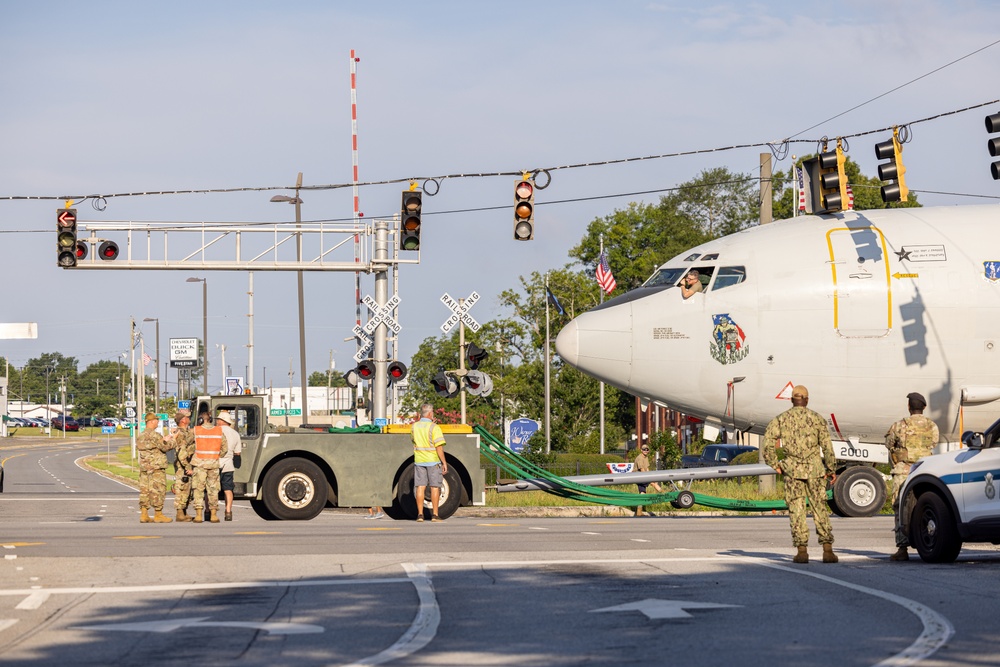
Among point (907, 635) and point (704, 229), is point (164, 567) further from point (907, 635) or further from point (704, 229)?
point (704, 229)

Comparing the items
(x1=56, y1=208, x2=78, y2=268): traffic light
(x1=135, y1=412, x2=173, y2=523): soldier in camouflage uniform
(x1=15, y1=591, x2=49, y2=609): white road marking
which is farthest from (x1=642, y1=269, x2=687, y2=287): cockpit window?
(x1=56, y1=208, x2=78, y2=268): traffic light

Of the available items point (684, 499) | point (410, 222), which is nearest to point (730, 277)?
point (684, 499)

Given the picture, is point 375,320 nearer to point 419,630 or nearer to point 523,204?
point 523,204

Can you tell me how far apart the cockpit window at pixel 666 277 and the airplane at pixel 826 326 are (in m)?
0.04

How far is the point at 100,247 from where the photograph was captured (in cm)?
3672

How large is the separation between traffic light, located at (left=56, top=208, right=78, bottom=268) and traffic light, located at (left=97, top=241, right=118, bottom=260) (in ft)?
12.0

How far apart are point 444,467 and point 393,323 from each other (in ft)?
42.0

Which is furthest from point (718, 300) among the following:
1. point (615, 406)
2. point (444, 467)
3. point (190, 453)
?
point (615, 406)

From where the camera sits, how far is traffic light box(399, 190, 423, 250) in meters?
30.7

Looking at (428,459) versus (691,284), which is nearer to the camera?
(428,459)

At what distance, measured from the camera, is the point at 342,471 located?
2322cm

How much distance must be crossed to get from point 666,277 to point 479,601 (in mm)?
13448

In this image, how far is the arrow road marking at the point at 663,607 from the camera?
1025cm

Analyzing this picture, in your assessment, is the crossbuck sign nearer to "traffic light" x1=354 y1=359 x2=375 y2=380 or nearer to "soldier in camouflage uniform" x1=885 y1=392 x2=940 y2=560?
"traffic light" x1=354 y1=359 x2=375 y2=380
